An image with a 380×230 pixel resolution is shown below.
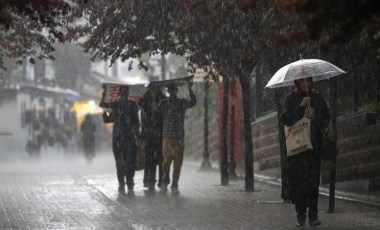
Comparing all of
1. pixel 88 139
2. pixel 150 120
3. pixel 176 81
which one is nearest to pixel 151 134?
pixel 150 120

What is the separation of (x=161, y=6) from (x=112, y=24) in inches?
37.0

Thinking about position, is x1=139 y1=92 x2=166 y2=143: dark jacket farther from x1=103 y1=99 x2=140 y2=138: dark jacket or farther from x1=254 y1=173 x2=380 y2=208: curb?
x1=254 y1=173 x2=380 y2=208: curb

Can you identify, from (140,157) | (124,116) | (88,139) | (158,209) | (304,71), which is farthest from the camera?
(88,139)

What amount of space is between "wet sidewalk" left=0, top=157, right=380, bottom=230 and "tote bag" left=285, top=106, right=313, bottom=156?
38.1 inches

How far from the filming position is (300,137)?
10.1m

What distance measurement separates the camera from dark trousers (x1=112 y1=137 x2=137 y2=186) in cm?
1545

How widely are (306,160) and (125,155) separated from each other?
595 centimetres

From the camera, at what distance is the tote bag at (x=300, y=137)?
1005 centimetres

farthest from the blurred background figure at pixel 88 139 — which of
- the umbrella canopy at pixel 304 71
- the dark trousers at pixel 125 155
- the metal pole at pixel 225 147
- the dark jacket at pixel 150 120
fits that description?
the umbrella canopy at pixel 304 71

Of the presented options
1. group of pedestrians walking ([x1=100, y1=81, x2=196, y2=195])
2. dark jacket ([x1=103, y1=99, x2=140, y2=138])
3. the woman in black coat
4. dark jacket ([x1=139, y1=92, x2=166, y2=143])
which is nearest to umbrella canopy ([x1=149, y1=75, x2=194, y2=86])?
group of pedestrians walking ([x1=100, y1=81, x2=196, y2=195])

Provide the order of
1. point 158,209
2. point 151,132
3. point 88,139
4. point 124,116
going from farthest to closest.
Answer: point 88,139 → point 151,132 → point 124,116 → point 158,209

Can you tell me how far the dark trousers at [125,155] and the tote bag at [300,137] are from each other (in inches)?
224

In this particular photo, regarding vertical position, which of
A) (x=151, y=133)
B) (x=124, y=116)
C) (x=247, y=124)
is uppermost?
(x=124, y=116)

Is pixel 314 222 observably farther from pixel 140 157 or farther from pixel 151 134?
pixel 140 157
